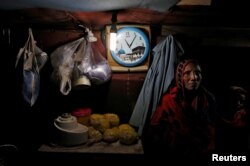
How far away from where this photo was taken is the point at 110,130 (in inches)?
192

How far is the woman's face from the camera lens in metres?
4.84

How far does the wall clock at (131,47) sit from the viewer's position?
17.1ft

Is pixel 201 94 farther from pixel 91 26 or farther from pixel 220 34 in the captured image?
pixel 91 26

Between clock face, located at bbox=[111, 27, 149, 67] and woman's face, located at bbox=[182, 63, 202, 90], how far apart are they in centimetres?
98

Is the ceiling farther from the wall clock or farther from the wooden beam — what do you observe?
the wall clock

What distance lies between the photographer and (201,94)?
5.09 metres

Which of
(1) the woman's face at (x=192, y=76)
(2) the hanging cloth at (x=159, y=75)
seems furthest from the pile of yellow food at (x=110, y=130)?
(1) the woman's face at (x=192, y=76)

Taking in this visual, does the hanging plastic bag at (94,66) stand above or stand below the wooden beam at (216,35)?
below

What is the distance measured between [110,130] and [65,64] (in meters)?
1.64

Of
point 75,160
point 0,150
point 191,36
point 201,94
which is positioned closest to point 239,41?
point 191,36

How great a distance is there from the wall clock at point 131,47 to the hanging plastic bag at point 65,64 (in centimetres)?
81

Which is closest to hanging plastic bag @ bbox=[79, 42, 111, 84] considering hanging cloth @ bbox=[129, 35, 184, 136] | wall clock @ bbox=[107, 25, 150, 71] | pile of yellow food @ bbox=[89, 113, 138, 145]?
wall clock @ bbox=[107, 25, 150, 71]

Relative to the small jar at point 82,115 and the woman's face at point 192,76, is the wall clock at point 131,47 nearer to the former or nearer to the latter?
the woman's face at point 192,76

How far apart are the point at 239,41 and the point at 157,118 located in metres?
2.58
